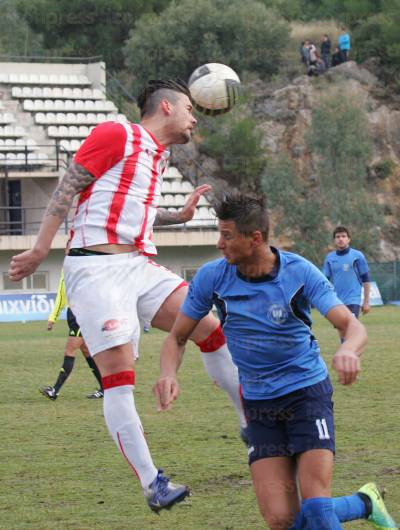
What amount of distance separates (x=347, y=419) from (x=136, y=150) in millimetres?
4424

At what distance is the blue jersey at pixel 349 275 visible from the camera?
52.7 feet

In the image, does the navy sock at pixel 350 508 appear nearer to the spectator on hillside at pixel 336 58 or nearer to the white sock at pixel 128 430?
the white sock at pixel 128 430

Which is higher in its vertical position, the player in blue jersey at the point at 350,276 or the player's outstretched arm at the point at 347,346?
the player's outstretched arm at the point at 347,346

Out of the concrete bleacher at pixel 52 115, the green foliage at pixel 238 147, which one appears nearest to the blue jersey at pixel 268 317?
the concrete bleacher at pixel 52 115

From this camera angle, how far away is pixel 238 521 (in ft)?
20.1

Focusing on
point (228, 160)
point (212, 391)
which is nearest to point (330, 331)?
point (212, 391)

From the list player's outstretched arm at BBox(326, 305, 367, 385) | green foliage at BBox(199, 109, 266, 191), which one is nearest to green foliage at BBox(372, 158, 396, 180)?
green foliage at BBox(199, 109, 266, 191)

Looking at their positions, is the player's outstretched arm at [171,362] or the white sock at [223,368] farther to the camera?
the white sock at [223,368]

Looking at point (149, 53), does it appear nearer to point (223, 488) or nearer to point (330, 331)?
point (330, 331)

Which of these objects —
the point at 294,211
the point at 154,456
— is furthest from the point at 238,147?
the point at 154,456

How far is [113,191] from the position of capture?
6.18 m

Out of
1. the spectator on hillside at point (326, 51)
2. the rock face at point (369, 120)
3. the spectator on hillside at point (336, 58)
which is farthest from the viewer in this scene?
the spectator on hillside at point (336, 58)

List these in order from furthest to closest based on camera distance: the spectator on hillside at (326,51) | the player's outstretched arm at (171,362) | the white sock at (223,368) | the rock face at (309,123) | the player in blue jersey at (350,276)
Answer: the spectator on hillside at (326,51) < the rock face at (309,123) < the player in blue jersey at (350,276) < the white sock at (223,368) < the player's outstretched arm at (171,362)

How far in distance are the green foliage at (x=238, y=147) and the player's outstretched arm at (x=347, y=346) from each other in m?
41.5
